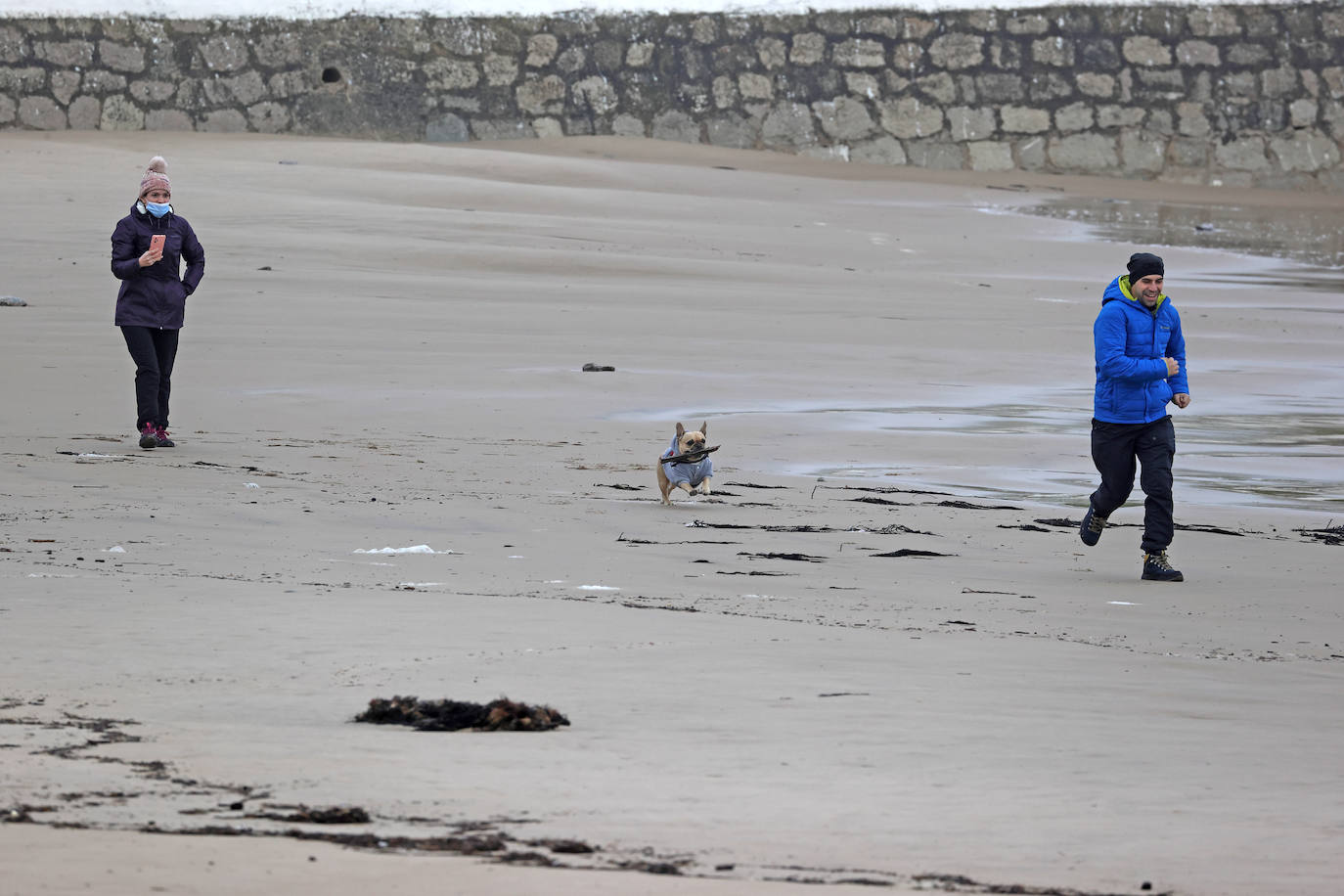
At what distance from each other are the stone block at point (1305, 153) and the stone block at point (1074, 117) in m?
2.73

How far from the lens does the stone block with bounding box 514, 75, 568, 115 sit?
2712cm

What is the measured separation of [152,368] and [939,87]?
65.0ft

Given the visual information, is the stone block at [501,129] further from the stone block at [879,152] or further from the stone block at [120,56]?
the stone block at [879,152]

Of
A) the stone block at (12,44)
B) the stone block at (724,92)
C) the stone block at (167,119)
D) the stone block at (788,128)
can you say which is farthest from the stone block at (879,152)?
the stone block at (12,44)

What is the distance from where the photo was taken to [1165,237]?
867 inches

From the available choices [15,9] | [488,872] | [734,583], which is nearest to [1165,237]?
[15,9]

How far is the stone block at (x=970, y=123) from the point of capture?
28.0 m

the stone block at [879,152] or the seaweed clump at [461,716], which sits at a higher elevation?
the stone block at [879,152]

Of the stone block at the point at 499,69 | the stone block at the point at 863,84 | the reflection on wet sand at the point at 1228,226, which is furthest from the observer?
the stone block at the point at 863,84

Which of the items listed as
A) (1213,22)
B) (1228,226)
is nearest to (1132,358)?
(1228,226)

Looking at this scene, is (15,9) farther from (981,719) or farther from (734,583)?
(981,719)

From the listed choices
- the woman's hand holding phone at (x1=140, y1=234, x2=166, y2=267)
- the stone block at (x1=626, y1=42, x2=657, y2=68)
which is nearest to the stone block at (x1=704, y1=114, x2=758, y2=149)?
the stone block at (x1=626, y1=42, x2=657, y2=68)

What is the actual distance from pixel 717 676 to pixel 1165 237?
1801cm

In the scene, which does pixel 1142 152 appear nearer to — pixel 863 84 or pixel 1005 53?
pixel 1005 53
